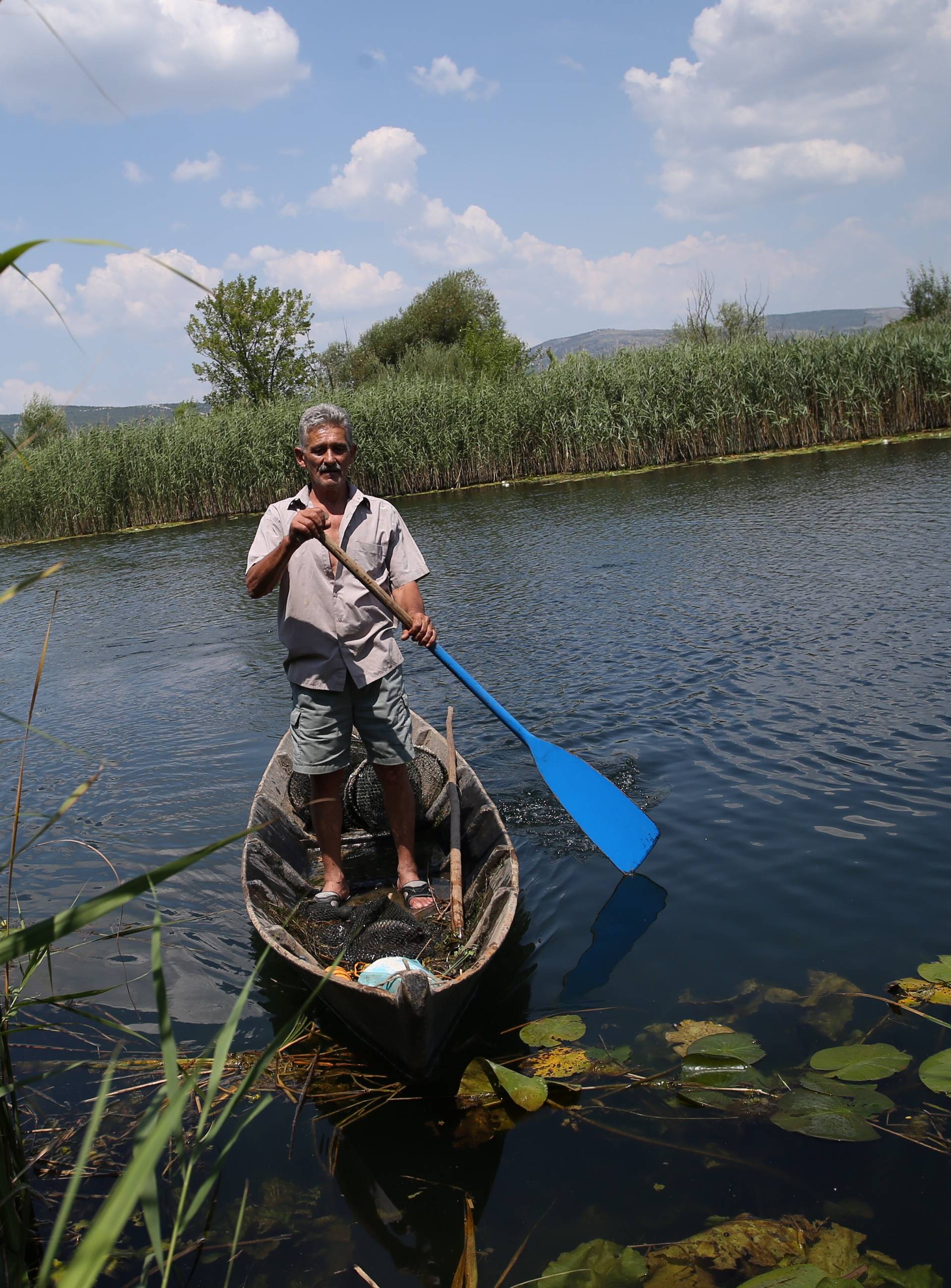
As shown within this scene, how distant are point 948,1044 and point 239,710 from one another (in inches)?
223

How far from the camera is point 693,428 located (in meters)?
21.1

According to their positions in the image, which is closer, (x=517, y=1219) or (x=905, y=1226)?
(x=905, y=1226)

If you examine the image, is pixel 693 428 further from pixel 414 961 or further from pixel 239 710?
pixel 414 961

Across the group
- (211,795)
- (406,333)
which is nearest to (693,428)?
(211,795)

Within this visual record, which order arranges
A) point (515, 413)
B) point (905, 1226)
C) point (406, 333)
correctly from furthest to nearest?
point (406, 333)
point (515, 413)
point (905, 1226)

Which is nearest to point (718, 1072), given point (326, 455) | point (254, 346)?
point (326, 455)

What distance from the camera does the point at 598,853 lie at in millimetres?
4695

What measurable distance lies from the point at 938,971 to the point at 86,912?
9.13 ft

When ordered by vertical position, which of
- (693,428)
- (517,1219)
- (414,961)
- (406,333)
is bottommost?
(517,1219)

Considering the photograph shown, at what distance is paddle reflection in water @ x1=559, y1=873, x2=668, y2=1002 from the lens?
3.64 meters

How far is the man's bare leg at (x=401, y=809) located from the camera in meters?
4.20

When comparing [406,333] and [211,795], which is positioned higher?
[406,333]

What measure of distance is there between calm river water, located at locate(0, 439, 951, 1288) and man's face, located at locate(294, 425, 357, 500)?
75.9 inches

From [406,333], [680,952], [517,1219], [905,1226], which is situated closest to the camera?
[905,1226]
